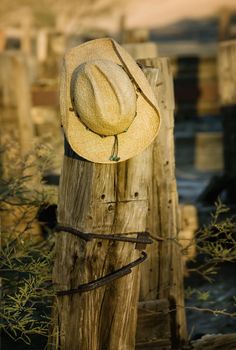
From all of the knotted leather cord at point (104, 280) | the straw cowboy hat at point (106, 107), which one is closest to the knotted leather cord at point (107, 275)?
the knotted leather cord at point (104, 280)

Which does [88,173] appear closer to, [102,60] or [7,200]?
[102,60]

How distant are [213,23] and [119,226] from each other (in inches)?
1686

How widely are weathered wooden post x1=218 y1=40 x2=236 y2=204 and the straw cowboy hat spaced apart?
15.2 ft

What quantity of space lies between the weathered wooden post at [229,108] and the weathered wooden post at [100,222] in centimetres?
453

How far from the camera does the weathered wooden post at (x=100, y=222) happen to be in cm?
417

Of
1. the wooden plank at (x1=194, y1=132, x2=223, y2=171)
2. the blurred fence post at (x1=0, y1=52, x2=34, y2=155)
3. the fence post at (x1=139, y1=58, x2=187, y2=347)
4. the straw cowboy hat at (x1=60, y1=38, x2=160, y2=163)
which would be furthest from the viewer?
the wooden plank at (x1=194, y1=132, x2=223, y2=171)

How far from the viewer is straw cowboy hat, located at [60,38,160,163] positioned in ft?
13.5

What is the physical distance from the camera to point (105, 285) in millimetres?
4297

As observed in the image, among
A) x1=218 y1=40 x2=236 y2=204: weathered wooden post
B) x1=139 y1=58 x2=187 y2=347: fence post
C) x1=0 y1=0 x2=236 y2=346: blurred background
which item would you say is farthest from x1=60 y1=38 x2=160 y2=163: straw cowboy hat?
x1=218 y1=40 x2=236 y2=204: weathered wooden post

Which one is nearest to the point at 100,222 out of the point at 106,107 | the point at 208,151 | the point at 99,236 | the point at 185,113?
the point at 99,236

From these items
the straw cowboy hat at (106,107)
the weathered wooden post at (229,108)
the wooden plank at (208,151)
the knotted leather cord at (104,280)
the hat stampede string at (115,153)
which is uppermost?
the wooden plank at (208,151)

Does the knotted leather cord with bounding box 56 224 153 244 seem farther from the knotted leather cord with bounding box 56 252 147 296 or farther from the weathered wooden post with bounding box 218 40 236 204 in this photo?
the weathered wooden post with bounding box 218 40 236 204

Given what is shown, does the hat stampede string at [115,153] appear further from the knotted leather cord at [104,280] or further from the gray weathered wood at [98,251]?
the knotted leather cord at [104,280]

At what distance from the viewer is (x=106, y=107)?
13.5 feet
